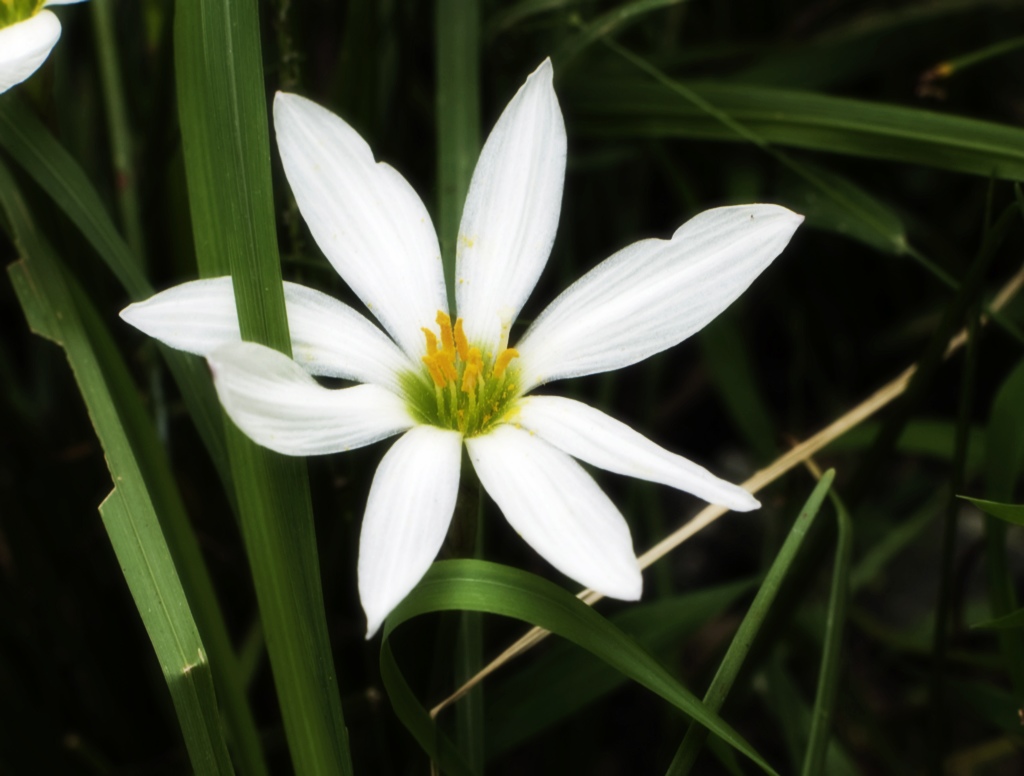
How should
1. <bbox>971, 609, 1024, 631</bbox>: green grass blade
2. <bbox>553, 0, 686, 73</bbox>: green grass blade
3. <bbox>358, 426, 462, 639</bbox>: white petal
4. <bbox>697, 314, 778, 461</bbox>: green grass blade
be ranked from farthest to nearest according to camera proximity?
<bbox>697, 314, 778, 461</bbox>: green grass blade < <bbox>553, 0, 686, 73</bbox>: green grass blade < <bbox>971, 609, 1024, 631</bbox>: green grass blade < <bbox>358, 426, 462, 639</bbox>: white petal

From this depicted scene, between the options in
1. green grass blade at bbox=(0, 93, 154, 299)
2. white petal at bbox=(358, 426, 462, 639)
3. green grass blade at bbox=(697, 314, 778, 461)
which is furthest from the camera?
green grass blade at bbox=(697, 314, 778, 461)

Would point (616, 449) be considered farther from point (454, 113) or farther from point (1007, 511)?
point (454, 113)

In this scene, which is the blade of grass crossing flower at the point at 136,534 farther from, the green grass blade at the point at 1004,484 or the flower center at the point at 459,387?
the green grass blade at the point at 1004,484

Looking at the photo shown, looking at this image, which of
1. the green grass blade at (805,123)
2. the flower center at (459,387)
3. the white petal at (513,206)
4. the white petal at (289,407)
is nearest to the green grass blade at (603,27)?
the green grass blade at (805,123)

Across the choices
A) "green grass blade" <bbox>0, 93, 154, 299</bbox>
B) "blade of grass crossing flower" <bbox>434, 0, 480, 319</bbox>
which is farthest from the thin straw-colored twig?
"green grass blade" <bbox>0, 93, 154, 299</bbox>

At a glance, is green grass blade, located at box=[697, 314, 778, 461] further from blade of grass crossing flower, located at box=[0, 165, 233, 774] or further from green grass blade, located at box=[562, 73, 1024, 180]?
blade of grass crossing flower, located at box=[0, 165, 233, 774]

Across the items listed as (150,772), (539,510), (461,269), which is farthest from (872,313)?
(150,772)

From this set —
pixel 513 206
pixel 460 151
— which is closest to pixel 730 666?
pixel 513 206

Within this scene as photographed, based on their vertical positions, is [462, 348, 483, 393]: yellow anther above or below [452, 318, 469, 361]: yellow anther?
below
